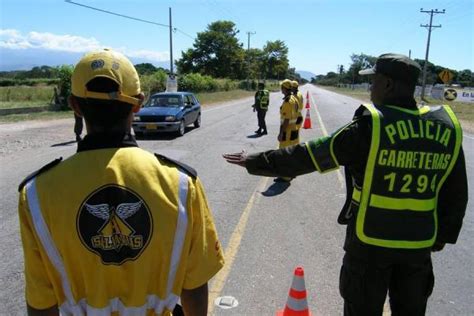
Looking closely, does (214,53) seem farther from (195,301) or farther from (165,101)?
(195,301)

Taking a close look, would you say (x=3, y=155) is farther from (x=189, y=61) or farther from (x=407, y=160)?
(x=189, y=61)

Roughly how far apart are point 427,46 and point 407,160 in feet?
192

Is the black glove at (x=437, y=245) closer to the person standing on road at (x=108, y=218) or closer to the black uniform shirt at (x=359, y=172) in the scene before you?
the black uniform shirt at (x=359, y=172)

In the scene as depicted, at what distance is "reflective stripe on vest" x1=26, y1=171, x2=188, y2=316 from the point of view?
1534 millimetres

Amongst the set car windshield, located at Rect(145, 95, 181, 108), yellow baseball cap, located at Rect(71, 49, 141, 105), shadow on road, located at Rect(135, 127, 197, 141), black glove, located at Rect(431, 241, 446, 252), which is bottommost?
shadow on road, located at Rect(135, 127, 197, 141)

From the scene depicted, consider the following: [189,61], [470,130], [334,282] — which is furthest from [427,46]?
[334,282]

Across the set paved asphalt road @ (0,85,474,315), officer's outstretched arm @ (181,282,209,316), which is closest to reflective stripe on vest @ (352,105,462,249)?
officer's outstretched arm @ (181,282,209,316)

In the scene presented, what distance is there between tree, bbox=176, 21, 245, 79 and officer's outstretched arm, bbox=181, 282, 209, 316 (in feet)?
290

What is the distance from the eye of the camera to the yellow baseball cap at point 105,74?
1.58 meters

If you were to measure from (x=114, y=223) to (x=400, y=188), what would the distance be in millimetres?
1573

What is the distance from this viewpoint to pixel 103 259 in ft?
5.05

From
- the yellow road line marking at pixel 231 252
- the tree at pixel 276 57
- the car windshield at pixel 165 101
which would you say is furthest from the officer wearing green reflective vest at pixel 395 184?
the tree at pixel 276 57

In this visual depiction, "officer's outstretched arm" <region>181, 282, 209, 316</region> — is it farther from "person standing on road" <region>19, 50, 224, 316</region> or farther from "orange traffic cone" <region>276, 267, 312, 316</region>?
"orange traffic cone" <region>276, 267, 312, 316</region>

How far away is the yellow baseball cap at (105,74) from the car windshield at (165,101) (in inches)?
593
